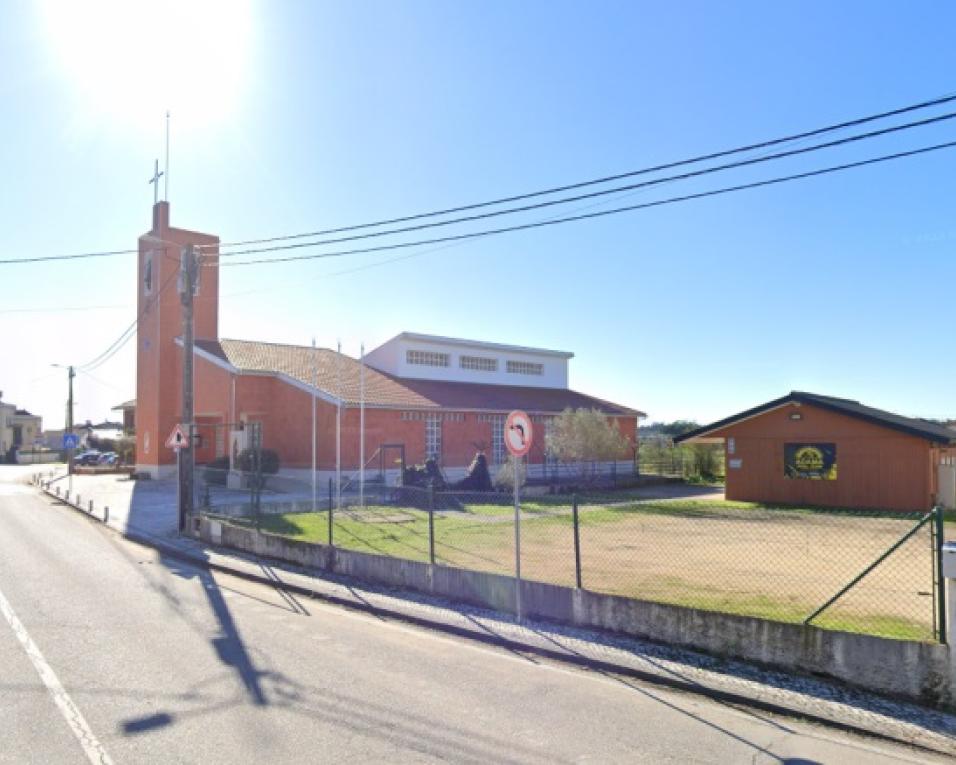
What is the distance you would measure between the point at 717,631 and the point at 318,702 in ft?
13.3

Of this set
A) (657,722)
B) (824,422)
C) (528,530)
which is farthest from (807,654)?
(824,422)

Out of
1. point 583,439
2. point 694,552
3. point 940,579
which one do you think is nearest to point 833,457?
point 583,439

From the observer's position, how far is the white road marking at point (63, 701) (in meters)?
4.83

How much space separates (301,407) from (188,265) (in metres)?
13.8

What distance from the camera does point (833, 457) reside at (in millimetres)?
25219

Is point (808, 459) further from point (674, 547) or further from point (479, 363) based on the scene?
point (479, 363)

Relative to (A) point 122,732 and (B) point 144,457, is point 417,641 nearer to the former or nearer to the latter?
(A) point 122,732

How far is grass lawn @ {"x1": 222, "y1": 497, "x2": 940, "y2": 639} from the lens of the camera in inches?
369

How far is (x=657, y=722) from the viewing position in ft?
18.9

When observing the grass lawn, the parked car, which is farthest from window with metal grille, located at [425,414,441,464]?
the parked car

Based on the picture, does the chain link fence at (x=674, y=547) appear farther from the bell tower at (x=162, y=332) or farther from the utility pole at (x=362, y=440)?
the bell tower at (x=162, y=332)

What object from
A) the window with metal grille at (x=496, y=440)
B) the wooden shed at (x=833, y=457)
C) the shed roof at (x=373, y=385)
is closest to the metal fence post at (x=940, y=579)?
the wooden shed at (x=833, y=457)

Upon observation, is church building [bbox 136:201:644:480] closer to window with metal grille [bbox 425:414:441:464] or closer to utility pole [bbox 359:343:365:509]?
window with metal grille [bbox 425:414:441:464]

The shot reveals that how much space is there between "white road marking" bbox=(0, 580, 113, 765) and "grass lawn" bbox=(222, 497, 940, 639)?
19.8ft
